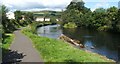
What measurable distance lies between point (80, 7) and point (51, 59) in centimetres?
11788

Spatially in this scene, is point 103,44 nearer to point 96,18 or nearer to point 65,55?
point 65,55

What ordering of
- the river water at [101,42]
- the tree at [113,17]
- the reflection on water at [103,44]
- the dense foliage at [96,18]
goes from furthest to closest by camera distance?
the dense foliage at [96,18] < the tree at [113,17] < the river water at [101,42] < the reflection on water at [103,44]

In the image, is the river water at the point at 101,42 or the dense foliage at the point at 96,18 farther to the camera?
the dense foliage at the point at 96,18

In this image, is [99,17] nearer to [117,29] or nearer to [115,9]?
[115,9]

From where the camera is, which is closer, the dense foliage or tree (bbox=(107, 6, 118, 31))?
tree (bbox=(107, 6, 118, 31))

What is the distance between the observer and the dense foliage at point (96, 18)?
269ft

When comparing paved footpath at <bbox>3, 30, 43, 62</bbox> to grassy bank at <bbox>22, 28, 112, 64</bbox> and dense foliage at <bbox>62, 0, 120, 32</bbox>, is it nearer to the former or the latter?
grassy bank at <bbox>22, 28, 112, 64</bbox>

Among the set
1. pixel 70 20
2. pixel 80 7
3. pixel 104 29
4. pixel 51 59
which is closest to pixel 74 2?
pixel 80 7

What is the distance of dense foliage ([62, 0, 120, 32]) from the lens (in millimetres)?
82125

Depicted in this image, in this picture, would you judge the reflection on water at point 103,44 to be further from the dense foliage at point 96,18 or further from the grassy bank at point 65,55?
the dense foliage at point 96,18

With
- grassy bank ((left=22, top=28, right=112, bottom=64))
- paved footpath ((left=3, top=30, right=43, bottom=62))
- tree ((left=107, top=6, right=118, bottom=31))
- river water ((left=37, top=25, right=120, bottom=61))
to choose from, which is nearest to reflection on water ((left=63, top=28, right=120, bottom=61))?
river water ((left=37, top=25, right=120, bottom=61))

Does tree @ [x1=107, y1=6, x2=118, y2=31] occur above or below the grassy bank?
below

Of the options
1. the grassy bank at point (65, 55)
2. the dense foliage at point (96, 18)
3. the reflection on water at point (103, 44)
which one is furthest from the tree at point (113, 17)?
the grassy bank at point (65, 55)

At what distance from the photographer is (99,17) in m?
96.1
